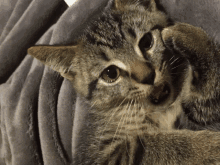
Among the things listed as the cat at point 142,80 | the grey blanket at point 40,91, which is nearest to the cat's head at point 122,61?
the cat at point 142,80

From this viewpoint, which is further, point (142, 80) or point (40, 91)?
point (40, 91)

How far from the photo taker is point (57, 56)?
0.81 meters

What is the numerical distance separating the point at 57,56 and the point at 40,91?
1.13ft

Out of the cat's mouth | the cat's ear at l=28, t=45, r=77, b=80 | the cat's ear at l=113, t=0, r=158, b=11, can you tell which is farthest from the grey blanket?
the cat's mouth

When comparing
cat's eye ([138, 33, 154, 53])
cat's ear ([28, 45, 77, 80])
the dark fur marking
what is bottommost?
cat's eye ([138, 33, 154, 53])

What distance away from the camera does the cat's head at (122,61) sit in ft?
2.50

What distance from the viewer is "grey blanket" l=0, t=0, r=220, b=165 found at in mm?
1034

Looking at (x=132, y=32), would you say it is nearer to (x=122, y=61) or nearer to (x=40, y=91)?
(x=122, y=61)

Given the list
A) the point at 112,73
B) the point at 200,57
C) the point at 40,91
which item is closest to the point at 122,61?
the point at 112,73

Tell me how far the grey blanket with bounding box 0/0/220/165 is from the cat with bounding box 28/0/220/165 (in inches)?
6.1

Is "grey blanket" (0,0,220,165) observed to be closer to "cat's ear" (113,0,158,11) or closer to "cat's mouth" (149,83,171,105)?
"cat's ear" (113,0,158,11)

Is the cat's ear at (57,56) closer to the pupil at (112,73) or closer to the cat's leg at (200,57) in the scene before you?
the pupil at (112,73)

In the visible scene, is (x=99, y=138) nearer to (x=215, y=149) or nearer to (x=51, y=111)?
(x=51, y=111)

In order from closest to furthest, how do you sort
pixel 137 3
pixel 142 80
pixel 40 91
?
pixel 142 80 < pixel 137 3 < pixel 40 91
